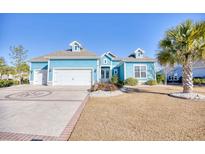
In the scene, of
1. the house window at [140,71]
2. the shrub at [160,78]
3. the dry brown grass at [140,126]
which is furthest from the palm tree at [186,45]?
the shrub at [160,78]

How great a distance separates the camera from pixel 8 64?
2570cm

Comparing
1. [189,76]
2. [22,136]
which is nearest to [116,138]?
[22,136]

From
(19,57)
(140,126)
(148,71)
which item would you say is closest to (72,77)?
(148,71)

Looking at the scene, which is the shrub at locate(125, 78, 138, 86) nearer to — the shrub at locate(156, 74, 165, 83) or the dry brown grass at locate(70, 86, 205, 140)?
the shrub at locate(156, 74, 165, 83)

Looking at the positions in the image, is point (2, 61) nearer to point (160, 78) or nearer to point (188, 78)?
point (160, 78)

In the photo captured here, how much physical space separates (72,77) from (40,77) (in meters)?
6.44

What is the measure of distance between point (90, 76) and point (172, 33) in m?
11.0

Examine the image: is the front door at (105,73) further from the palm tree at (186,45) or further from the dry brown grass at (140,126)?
the dry brown grass at (140,126)

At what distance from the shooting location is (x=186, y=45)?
938 cm

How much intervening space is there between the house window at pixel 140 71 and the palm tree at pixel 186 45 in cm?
880

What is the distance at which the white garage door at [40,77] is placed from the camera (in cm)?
2025

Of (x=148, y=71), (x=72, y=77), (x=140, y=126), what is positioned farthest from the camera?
(x=148, y=71)
